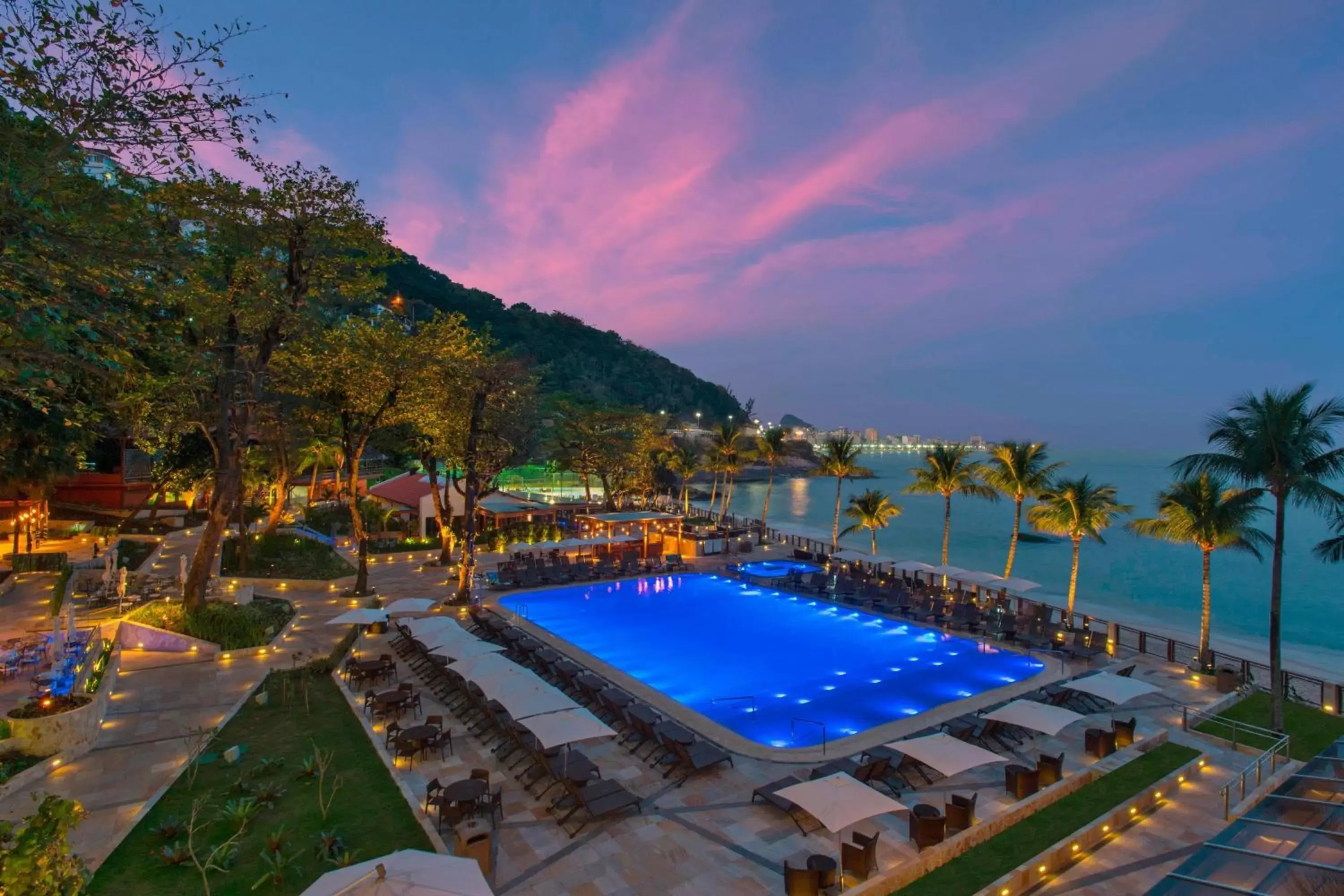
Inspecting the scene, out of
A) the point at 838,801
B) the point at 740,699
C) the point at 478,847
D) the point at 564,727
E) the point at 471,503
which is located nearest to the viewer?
the point at 478,847

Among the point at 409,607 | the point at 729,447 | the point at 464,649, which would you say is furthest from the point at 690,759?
the point at 729,447

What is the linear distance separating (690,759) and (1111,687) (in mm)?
8229

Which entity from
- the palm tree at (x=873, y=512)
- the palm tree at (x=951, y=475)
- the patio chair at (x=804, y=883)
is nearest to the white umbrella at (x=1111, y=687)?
the patio chair at (x=804, y=883)

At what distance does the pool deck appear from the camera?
11.2m

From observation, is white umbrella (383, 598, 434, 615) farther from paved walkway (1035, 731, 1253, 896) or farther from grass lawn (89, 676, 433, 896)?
paved walkway (1035, 731, 1253, 896)

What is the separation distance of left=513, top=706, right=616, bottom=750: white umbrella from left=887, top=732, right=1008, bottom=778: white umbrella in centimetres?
455

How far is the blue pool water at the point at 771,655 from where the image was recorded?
1391 centimetres

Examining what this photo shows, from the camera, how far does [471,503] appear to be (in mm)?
21453

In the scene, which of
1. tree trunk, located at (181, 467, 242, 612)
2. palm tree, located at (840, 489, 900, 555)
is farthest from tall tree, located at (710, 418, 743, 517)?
tree trunk, located at (181, 467, 242, 612)

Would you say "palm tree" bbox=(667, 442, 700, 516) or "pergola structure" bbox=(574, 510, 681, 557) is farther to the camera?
"palm tree" bbox=(667, 442, 700, 516)

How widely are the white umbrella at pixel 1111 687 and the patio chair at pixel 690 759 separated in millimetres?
6984

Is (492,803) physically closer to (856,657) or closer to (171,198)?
(856,657)

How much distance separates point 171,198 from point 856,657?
20.2 m

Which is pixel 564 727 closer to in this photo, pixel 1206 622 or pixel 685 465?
pixel 1206 622
